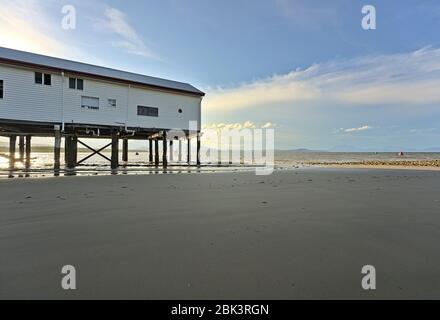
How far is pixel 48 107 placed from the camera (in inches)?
639

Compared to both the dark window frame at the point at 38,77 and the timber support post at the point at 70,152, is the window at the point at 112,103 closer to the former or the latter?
the dark window frame at the point at 38,77

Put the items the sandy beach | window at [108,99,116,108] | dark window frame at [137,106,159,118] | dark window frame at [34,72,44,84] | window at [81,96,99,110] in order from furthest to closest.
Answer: dark window frame at [137,106,159,118] < window at [108,99,116,108] < window at [81,96,99,110] < dark window frame at [34,72,44,84] < the sandy beach

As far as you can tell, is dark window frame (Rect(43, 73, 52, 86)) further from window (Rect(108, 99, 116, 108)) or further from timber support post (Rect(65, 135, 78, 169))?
timber support post (Rect(65, 135, 78, 169))

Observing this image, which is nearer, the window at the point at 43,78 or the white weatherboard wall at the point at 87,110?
the white weatherboard wall at the point at 87,110

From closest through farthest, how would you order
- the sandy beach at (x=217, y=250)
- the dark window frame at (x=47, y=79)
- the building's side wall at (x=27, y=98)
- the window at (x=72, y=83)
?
the sandy beach at (x=217, y=250)
the building's side wall at (x=27, y=98)
the dark window frame at (x=47, y=79)
the window at (x=72, y=83)

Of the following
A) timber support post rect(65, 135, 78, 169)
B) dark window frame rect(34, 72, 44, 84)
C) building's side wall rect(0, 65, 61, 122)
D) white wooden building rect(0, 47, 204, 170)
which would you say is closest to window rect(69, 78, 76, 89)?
white wooden building rect(0, 47, 204, 170)

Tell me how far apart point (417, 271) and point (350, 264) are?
0.58 m

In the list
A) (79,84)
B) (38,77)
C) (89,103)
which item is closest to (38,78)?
(38,77)

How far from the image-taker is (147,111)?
20.0 m

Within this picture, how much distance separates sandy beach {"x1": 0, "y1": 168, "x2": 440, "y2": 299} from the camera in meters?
2.27

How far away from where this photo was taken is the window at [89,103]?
17.4 meters

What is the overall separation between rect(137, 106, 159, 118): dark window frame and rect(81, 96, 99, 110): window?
280cm

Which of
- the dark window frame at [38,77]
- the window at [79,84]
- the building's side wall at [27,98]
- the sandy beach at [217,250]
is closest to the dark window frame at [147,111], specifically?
the window at [79,84]
